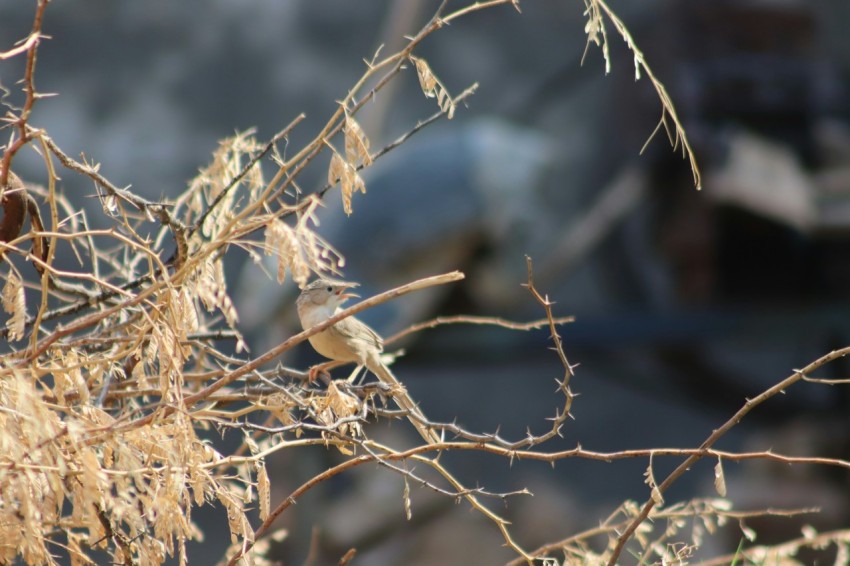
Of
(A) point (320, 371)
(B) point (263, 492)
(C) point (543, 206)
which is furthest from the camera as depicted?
(C) point (543, 206)

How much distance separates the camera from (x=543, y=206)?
638 centimetres

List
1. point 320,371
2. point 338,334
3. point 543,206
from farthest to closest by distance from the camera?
point 543,206
point 338,334
point 320,371

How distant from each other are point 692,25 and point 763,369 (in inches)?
104

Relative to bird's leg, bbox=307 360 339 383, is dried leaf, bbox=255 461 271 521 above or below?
above

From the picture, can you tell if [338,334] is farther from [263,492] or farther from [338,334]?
[263,492]

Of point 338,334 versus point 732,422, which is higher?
point 338,334

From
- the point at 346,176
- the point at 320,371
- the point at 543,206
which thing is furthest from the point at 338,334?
the point at 543,206

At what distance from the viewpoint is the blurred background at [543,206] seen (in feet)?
19.1

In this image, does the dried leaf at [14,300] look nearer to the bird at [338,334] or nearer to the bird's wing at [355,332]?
the bird at [338,334]

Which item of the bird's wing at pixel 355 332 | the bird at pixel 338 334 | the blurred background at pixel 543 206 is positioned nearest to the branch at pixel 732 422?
the bird at pixel 338 334

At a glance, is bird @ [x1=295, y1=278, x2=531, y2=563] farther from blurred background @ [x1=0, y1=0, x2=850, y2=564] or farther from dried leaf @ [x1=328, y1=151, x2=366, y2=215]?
blurred background @ [x1=0, y1=0, x2=850, y2=564]

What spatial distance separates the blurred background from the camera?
5.83m

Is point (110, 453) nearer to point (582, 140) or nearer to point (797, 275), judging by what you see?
point (797, 275)

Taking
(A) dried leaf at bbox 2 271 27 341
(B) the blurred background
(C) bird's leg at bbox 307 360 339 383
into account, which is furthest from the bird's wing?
(B) the blurred background
